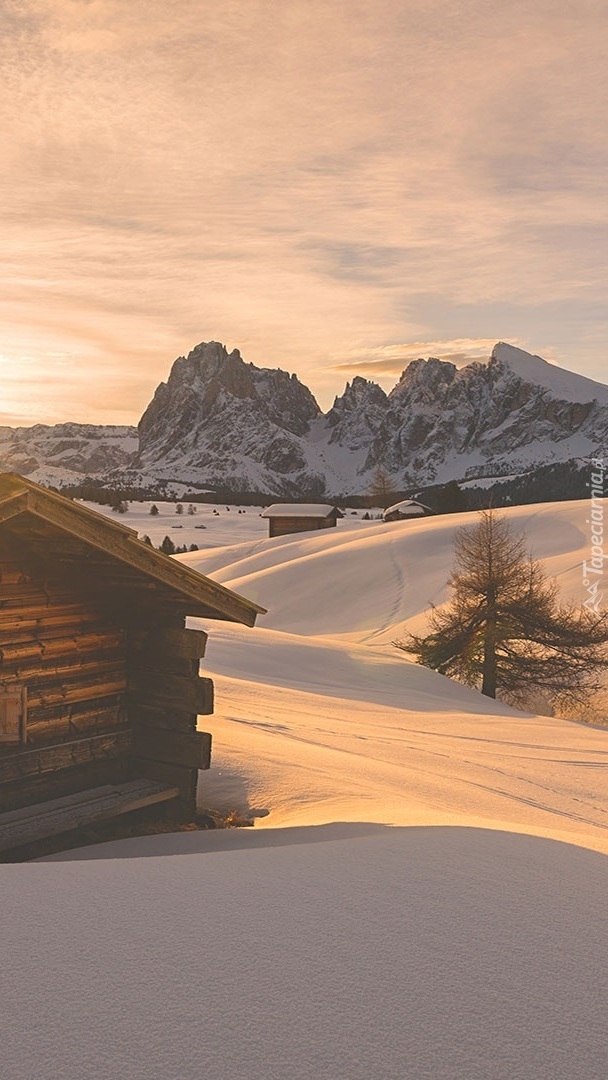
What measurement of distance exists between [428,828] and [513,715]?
43.4 ft

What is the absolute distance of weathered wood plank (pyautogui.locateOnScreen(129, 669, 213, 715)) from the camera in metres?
7.85

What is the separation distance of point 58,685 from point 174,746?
51.3 inches

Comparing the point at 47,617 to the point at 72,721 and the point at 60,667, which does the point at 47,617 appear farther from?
the point at 72,721

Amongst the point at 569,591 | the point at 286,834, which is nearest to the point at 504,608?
the point at 569,591

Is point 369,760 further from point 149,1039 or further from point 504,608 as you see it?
point 504,608

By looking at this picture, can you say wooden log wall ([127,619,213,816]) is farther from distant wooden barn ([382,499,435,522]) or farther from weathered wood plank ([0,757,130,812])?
distant wooden barn ([382,499,435,522])

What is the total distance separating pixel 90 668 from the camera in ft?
25.4

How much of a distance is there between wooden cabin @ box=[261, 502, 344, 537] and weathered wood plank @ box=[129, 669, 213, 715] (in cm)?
5914

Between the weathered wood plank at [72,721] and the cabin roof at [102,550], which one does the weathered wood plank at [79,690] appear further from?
the cabin roof at [102,550]

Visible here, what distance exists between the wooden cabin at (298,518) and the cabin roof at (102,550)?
59584 millimetres

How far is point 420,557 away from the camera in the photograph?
4184 centimetres

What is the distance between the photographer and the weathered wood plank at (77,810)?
21.5 feet

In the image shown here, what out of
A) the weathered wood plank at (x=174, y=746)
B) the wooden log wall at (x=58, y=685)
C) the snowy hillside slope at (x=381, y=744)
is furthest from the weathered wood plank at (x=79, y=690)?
the snowy hillside slope at (x=381, y=744)

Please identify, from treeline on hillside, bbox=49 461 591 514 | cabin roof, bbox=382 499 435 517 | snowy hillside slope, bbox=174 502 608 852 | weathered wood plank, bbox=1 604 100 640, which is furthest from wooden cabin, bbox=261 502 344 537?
weathered wood plank, bbox=1 604 100 640
